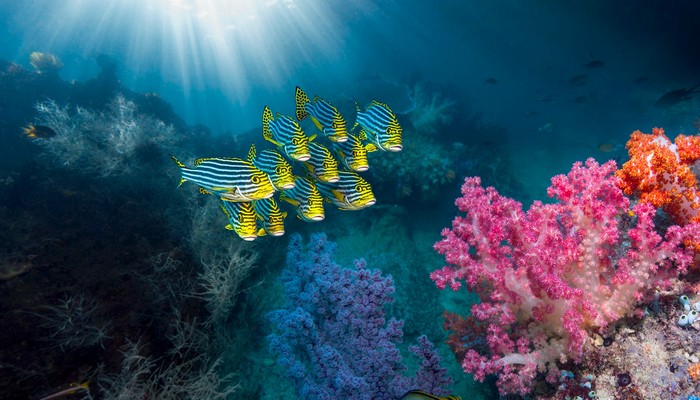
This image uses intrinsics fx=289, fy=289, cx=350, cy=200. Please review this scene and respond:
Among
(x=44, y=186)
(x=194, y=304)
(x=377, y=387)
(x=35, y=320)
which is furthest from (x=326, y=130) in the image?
(x=44, y=186)

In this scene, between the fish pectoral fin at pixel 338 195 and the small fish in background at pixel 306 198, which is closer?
the small fish in background at pixel 306 198

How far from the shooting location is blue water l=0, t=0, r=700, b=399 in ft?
13.3

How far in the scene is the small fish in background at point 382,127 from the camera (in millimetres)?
Result: 3184

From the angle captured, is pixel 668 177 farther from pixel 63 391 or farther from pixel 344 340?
pixel 63 391

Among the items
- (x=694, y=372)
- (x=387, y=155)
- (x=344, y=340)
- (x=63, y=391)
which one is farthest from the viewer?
(x=387, y=155)

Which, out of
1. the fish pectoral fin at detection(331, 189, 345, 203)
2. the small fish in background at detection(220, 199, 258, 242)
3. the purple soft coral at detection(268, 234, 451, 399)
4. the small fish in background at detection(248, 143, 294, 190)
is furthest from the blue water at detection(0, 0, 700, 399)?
the fish pectoral fin at detection(331, 189, 345, 203)

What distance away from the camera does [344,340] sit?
3.58 m

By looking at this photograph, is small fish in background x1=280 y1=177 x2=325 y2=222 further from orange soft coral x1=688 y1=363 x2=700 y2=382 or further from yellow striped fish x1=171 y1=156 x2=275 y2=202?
orange soft coral x1=688 y1=363 x2=700 y2=382

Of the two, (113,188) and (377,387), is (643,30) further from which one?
(113,188)

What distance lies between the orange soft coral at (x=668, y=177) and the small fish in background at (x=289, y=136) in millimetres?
3312

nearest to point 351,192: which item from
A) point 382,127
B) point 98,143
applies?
point 382,127

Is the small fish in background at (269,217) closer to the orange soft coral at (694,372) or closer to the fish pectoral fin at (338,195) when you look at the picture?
the fish pectoral fin at (338,195)

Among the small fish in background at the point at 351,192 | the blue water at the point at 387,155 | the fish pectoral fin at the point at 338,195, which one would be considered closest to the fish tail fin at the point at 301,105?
the small fish in background at the point at 351,192

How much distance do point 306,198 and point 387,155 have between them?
559cm
